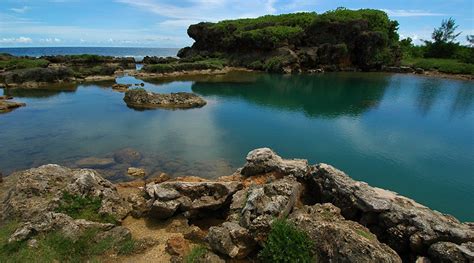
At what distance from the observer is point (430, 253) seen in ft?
29.9

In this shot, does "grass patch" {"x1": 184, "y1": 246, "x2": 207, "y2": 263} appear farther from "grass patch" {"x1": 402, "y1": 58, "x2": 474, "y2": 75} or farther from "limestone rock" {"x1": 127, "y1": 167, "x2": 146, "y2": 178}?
"grass patch" {"x1": 402, "y1": 58, "x2": 474, "y2": 75}

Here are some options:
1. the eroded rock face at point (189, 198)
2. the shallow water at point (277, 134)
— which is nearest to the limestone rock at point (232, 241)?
the eroded rock face at point (189, 198)

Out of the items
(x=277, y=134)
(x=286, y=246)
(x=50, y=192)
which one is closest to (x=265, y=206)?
(x=286, y=246)

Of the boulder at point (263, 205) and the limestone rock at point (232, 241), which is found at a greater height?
the boulder at point (263, 205)

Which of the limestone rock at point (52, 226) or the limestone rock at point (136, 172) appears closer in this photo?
the limestone rock at point (52, 226)

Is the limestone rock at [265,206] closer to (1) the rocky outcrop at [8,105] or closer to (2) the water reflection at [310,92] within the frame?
(2) the water reflection at [310,92]

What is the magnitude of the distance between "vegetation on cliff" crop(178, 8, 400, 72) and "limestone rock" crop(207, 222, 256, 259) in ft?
227

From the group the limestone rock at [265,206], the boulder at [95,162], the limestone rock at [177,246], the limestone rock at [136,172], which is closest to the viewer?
the limestone rock at [265,206]

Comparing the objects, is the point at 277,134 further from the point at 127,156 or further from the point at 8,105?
the point at 8,105

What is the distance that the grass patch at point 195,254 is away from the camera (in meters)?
9.78

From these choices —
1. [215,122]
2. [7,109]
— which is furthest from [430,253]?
[7,109]

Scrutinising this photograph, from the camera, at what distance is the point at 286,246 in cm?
920

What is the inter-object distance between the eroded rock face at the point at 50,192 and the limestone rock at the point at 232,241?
4787 millimetres

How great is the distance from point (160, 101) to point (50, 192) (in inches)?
1093
